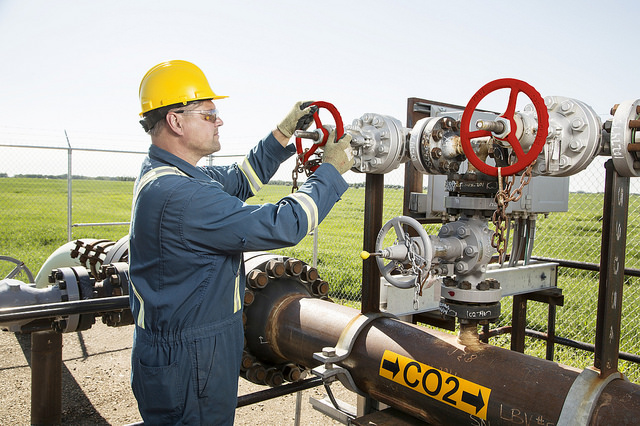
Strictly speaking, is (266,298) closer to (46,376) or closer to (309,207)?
(309,207)

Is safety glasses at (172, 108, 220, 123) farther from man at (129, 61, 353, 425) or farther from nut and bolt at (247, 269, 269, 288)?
nut and bolt at (247, 269, 269, 288)

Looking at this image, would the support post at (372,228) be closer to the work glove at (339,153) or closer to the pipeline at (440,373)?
the pipeline at (440,373)

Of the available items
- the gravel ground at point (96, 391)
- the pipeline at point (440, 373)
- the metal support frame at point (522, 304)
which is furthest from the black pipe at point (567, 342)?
the pipeline at point (440, 373)

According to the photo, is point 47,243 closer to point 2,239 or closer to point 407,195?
point 2,239

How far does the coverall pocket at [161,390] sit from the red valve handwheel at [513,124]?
1.22 meters

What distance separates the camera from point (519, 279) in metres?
3.54

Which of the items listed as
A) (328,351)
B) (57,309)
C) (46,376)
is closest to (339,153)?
(328,351)

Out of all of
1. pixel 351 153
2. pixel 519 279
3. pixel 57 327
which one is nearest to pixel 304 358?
pixel 351 153

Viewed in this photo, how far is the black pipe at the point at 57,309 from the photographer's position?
1884mm

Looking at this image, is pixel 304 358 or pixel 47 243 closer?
pixel 304 358

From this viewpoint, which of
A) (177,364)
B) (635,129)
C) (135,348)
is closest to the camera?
(635,129)

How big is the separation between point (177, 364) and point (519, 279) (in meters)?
2.57

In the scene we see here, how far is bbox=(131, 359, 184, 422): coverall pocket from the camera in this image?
1748mm

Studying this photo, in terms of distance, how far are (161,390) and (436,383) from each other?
939mm
